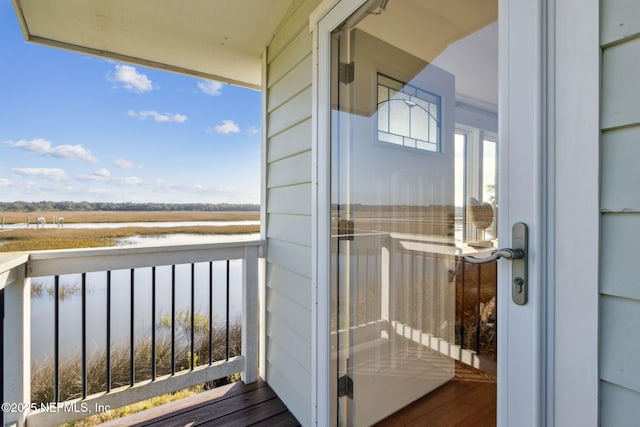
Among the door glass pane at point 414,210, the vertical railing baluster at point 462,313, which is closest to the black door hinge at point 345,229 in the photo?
the door glass pane at point 414,210

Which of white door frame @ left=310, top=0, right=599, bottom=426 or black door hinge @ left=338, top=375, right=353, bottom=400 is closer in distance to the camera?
white door frame @ left=310, top=0, right=599, bottom=426

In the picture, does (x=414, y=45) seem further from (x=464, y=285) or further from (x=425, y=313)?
(x=425, y=313)

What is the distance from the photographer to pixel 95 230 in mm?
2346

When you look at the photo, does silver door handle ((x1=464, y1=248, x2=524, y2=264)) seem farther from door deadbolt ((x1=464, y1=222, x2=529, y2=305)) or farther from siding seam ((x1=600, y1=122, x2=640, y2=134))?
siding seam ((x1=600, y1=122, x2=640, y2=134))

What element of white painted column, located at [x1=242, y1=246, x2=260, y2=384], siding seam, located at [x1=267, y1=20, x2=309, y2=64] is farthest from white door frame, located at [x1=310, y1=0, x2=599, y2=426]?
white painted column, located at [x1=242, y1=246, x2=260, y2=384]

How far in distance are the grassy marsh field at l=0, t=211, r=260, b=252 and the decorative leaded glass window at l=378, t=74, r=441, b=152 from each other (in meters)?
1.98

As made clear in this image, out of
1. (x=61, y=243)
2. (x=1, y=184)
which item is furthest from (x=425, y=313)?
(x=1, y=184)

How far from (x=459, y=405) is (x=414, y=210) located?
27.5 inches

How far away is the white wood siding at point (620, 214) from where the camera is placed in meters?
0.56

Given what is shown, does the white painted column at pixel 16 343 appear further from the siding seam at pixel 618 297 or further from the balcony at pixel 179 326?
the siding seam at pixel 618 297

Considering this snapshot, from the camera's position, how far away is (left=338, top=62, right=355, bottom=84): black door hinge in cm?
144

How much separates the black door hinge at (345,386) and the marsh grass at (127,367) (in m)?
1.23

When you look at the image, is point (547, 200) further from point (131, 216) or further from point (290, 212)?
point (131, 216)

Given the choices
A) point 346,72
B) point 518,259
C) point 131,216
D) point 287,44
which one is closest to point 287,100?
point 287,44
